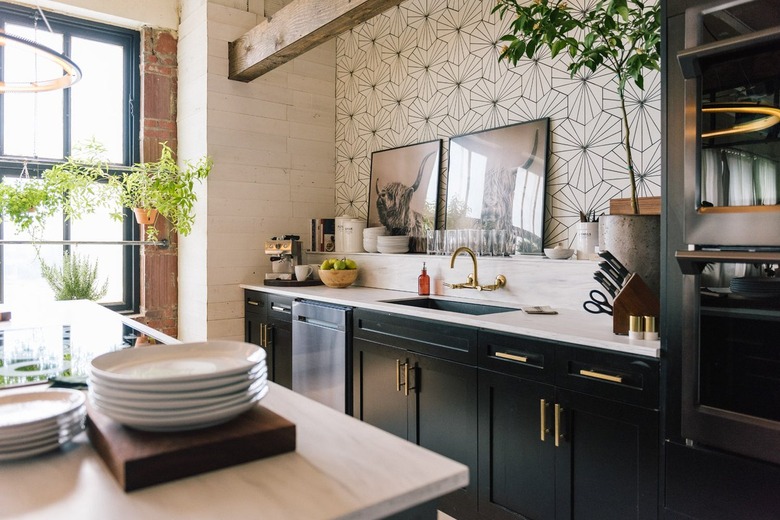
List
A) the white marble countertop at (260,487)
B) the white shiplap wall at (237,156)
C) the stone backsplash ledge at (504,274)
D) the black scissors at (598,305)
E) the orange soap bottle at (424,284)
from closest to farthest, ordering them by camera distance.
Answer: the white marble countertop at (260,487) → the black scissors at (598,305) → the stone backsplash ledge at (504,274) → the orange soap bottle at (424,284) → the white shiplap wall at (237,156)

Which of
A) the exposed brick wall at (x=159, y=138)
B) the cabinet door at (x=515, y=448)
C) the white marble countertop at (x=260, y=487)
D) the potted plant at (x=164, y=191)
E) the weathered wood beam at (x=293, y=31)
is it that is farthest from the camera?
the exposed brick wall at (x=159, y=138)

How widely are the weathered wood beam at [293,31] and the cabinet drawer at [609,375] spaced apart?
1.85 metres

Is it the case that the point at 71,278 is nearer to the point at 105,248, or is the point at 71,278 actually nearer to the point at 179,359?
the point at 105,248

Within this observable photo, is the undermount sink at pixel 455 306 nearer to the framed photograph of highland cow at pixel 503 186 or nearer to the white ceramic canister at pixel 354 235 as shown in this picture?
the framed photograph of highland cow at pixel 503 186

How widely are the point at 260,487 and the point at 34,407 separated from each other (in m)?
0.44

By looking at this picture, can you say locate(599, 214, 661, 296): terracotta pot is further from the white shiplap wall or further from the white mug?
the white shiplap wall

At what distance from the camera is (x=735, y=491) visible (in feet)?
5.17

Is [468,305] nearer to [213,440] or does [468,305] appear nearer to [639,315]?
[639,315]

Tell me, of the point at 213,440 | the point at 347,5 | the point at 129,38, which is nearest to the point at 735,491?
the point at 213,440

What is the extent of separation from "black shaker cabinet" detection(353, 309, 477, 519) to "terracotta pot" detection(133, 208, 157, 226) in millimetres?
1827

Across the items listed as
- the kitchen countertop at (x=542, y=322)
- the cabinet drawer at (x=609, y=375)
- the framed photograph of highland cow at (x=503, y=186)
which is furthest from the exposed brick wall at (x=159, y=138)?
the cabinet drawer at (x=609, y=375)

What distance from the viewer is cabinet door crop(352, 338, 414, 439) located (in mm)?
2711

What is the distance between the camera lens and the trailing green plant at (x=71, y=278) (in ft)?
12.8

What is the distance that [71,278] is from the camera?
12.9 ft
